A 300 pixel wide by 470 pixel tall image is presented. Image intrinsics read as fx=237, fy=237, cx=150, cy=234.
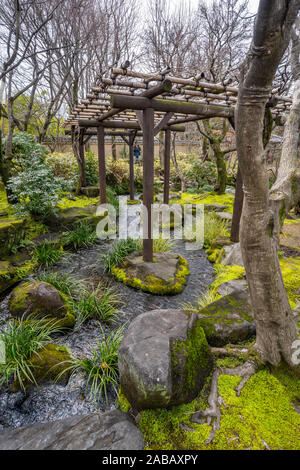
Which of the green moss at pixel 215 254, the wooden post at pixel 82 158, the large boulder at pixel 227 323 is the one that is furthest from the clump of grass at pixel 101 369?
the wooden post at pixel 82 158

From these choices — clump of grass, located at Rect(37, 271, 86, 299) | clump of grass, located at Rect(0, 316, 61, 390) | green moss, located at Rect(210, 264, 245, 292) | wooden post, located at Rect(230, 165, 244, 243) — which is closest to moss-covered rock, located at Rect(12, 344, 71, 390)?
clump of grass, located at Rect(0, 316, 61, 390)

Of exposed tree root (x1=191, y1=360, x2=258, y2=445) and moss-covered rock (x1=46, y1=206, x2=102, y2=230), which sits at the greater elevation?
moss-covered rock (x1=46, y1=206, x2=102, y2=230)

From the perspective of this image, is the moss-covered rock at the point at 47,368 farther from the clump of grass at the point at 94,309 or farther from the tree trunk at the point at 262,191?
the tree trunk at the point at 262,191

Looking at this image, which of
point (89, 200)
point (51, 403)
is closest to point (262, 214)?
point (51, 403)

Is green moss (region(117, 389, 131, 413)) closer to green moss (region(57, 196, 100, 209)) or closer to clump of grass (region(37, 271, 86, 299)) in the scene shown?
clump of grass (region(37, 271, 86, 299))

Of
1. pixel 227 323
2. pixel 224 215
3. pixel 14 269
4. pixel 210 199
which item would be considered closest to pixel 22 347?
pixel 14 269

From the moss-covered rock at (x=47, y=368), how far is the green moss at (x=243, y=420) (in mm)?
1054

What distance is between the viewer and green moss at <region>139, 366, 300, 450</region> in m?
1.53

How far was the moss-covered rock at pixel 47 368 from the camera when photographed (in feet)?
7.72

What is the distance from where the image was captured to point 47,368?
243 cm

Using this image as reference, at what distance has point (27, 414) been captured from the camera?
6.89ft

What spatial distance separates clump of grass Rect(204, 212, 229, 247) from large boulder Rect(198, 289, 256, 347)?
10.6 ft

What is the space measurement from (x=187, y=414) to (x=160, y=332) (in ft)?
1.98
